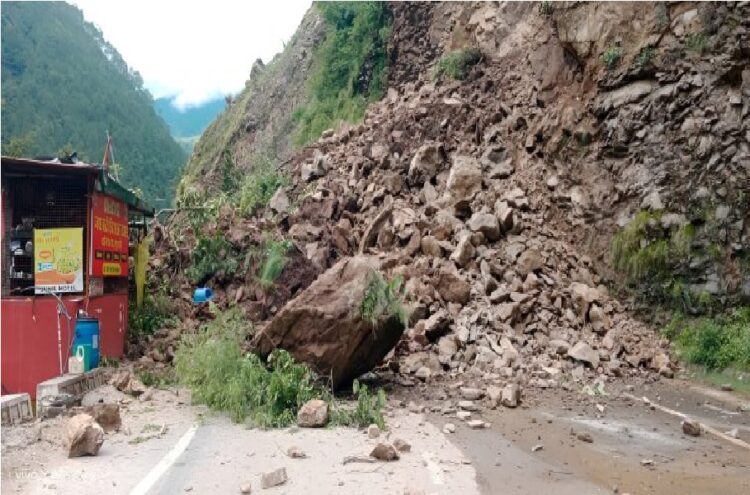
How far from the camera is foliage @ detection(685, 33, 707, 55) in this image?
11.0 metres

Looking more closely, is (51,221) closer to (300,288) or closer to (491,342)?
(300,288)

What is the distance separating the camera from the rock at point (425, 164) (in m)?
12.8

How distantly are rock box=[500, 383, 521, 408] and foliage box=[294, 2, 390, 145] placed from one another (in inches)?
435

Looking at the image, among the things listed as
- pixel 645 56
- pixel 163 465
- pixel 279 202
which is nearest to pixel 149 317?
pixel 279 202

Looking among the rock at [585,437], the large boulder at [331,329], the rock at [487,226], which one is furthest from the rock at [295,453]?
the rock at [487,226]

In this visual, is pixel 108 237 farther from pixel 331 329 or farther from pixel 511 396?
pixel 511 396

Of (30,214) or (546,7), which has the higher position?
(546,7)

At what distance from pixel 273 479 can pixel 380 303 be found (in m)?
3.24

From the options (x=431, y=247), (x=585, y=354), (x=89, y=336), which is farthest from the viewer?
(x=431, y=247)

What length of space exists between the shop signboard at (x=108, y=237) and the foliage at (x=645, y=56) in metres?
9.54

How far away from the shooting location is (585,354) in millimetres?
9000

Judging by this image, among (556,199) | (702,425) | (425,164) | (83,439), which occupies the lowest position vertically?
(702,425)

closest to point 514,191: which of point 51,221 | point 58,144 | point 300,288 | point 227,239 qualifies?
point 300,288

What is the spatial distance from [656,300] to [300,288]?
621 cm
